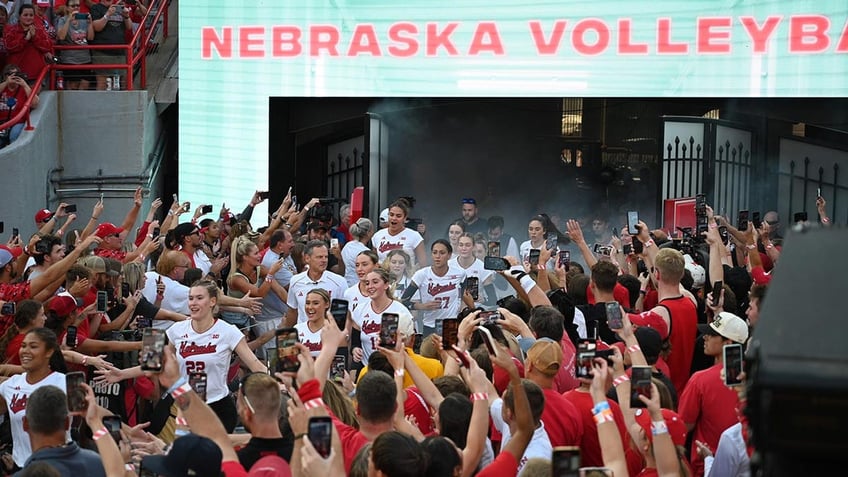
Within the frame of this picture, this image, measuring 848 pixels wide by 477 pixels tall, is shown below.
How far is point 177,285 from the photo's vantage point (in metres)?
10.2

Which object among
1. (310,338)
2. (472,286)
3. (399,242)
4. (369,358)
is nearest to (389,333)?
(369,358)

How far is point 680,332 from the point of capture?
8.03 m

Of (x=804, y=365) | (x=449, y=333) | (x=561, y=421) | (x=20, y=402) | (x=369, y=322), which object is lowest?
(x=20, y=402)

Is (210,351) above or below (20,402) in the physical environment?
above

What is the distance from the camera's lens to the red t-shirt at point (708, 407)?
6293 mm

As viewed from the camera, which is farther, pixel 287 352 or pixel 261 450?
pixel 287 352

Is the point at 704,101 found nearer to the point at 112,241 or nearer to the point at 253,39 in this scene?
the point at 253,39

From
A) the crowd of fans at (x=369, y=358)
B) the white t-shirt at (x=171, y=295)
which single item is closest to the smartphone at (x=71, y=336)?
the crowd of fans at (x=369, y=358)

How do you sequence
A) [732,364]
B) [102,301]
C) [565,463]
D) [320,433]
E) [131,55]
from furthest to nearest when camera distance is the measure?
[131,55]
[102,301]
[732,364]
[320,433]
[565,463]

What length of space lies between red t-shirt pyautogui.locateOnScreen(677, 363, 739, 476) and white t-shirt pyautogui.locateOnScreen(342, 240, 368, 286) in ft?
20.7

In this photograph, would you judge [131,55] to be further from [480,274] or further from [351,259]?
[480,274]

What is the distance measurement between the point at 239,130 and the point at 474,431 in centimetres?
1206

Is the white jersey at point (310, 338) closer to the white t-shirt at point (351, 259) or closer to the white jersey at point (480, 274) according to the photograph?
the white jersey at point (480, 274)

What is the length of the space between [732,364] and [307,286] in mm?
5423
